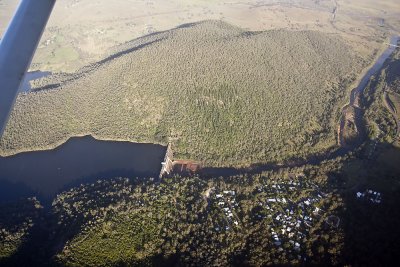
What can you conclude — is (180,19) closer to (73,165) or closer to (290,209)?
(73,165)

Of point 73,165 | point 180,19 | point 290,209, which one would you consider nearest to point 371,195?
point 290,209

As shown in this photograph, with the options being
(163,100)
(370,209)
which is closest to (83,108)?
(163,100)

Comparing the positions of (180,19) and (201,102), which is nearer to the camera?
(201,102)

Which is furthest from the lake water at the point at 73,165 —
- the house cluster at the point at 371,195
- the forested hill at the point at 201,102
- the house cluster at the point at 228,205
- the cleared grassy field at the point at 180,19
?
the cleared grassy field at the point at 180,19

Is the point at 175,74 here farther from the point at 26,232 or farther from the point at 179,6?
the point at 179,6

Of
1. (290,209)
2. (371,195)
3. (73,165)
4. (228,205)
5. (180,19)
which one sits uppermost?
(180,19)

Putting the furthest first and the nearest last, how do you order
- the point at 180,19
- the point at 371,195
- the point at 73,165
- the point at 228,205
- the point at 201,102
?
1. the point at 180,19
2. the point at 201,102
3. the point at 73,165
4. the point at 371,195
5. the point at 228,205
